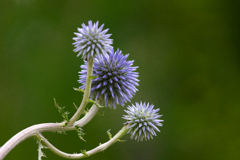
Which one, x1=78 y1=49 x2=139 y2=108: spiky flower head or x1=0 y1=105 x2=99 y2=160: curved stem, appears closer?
x1=0 y1=105 x2=99 y2=160: curved stem

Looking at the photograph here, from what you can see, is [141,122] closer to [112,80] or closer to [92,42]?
[112,80]

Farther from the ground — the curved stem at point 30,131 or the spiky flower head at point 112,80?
the spiky flower head at point 112,80

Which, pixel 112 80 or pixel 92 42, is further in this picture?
pixel 112 80

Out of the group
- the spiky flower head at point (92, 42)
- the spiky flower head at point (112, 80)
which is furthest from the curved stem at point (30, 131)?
the spiky flower head at point (92, 42)

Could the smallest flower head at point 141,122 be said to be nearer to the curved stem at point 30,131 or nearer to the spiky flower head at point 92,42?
the curved stem at point 30,131

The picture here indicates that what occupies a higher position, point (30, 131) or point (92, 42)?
point (92, 42)

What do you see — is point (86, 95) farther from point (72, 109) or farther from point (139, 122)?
point (72, 109)

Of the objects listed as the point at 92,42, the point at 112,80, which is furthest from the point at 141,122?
the point at 92,42

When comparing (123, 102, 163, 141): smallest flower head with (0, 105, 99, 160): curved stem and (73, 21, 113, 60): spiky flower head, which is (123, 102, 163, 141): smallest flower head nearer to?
(0, 105, 99, 160): curved stem

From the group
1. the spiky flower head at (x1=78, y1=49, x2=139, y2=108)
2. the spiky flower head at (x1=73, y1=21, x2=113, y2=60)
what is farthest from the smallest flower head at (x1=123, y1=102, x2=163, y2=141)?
the spiky flower head at (x1=73, y1=21, x2=113, y2=60)

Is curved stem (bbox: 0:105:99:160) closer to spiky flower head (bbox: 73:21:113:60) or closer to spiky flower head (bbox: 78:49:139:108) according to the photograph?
spiky flower head (bbox: 78:49:139:108)

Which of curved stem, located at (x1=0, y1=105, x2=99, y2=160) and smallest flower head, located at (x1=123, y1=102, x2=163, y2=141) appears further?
smallest flower head, located at (x1=123, y1=102, x2=163, y2=141)

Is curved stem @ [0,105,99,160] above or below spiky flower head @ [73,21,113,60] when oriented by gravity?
below

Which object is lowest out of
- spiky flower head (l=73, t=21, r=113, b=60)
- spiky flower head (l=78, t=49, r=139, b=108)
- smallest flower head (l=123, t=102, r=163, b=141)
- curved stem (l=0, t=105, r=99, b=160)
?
curved stem (l=0, t=105, r=99, b=160)
